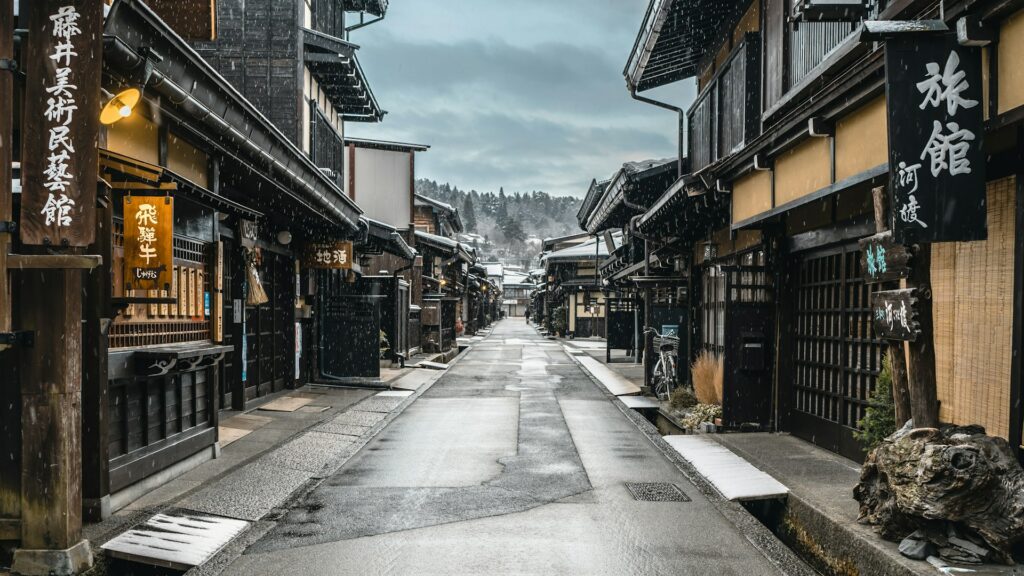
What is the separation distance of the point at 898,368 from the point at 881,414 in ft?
5.93

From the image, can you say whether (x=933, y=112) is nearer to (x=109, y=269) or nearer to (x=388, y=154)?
(x=109, y=269)

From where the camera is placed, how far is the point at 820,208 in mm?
10641

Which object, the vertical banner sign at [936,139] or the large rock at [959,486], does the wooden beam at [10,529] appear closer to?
the large rock at [959,486]

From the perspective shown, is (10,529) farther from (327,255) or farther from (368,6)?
(368,6)

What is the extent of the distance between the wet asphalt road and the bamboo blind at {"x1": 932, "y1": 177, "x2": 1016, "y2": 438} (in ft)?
8.15

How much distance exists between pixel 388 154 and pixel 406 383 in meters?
13.1

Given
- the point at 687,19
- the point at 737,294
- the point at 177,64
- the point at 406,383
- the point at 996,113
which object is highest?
the point at 687,19

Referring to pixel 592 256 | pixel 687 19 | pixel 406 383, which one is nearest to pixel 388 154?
pixel 406 383

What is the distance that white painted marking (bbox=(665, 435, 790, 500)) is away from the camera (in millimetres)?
7973

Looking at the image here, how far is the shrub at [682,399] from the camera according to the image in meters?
14.8

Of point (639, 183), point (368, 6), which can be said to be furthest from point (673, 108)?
point (368, 6)

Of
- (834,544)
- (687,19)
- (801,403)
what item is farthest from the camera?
(687,19)

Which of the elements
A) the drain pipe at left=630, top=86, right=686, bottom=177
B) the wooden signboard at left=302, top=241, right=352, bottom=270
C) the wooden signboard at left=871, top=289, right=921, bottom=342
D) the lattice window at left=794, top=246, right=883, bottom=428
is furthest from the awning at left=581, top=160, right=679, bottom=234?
the wooden signboard at left=871, top=289, right=921, bottom=342

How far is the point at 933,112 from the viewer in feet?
18.2
